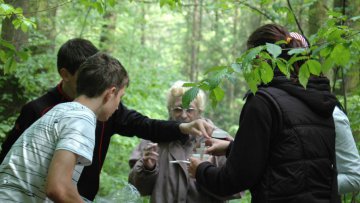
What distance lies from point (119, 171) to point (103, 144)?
502 centimetres

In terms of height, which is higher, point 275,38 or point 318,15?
point 318,15

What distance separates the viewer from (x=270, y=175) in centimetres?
206

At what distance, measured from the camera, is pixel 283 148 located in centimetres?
205

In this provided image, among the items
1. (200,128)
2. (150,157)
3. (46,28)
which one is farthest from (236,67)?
(46,28)

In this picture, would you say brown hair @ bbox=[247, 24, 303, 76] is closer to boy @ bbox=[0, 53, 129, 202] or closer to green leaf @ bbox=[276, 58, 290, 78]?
green leaf @ bbox=[276, 58, 290, 78]

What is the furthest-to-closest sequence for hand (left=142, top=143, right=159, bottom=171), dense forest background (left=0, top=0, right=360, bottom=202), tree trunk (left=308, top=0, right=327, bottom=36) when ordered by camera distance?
tree trunk (left=308, top=0, right=327, bottom=36)
dense forest background (left=0, top=0, right=360, bottom=202)
hand (left=142, top=143, right=159, bottom=171)

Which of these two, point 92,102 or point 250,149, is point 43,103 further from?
point 250,149

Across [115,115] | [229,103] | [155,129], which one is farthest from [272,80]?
[229,103]

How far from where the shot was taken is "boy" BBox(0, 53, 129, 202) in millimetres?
1825

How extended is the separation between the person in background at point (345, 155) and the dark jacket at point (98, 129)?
3.39ft

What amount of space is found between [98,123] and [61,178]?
116 cm

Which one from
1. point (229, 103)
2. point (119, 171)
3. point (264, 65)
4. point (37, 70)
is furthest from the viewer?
point (229, 103)

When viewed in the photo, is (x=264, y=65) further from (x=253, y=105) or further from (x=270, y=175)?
(x=270, y=175)

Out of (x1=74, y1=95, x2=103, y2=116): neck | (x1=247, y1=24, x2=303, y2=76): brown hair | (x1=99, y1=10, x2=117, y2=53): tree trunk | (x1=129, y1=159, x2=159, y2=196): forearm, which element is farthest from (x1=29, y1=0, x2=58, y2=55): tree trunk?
(x1=247, y1=24, x2=303, y2=76): brown hair
